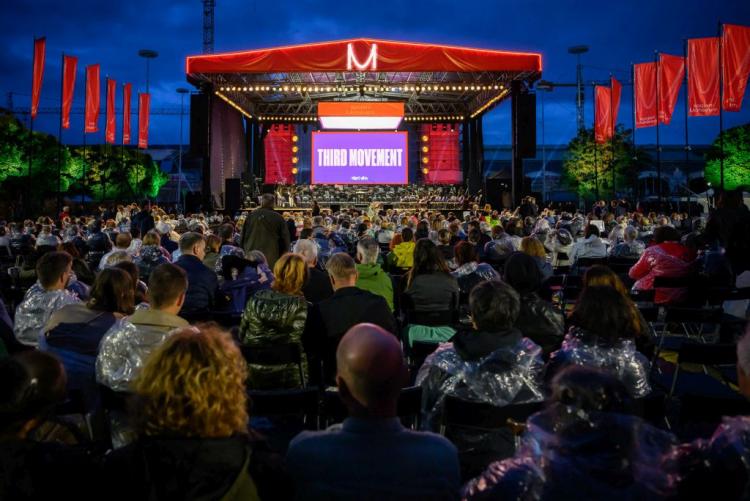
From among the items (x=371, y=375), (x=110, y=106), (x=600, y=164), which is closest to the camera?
(x=371, y=375)

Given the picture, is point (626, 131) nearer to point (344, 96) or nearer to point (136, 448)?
point (344, 96)

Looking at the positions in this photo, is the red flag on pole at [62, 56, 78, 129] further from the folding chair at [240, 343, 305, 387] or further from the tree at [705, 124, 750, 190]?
the tree at [705, 124, 750, 190]

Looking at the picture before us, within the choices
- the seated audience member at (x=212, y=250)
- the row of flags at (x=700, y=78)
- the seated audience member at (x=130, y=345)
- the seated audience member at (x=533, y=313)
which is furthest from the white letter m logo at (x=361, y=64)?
the seated audience member at (x=130, y=345)

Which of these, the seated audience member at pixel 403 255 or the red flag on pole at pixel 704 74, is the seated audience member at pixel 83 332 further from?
the red flag on pole at pixel 704 74

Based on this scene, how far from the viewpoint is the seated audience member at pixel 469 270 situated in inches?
233

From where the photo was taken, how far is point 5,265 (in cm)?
1031

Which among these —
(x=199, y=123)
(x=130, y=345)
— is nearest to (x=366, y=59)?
(x=199, y=123)

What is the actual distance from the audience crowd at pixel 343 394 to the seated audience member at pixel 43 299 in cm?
1

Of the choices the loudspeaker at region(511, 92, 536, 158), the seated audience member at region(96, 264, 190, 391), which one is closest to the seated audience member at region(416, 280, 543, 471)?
the seated audience member at region(96, 264, 190, 391)

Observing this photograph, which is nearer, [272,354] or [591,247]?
[272,354]

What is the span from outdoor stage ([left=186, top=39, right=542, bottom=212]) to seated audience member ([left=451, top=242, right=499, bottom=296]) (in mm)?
12236

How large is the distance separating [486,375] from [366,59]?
15.9 m

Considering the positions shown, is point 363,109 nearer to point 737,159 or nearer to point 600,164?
point 600,164

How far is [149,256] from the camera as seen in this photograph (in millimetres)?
6836
